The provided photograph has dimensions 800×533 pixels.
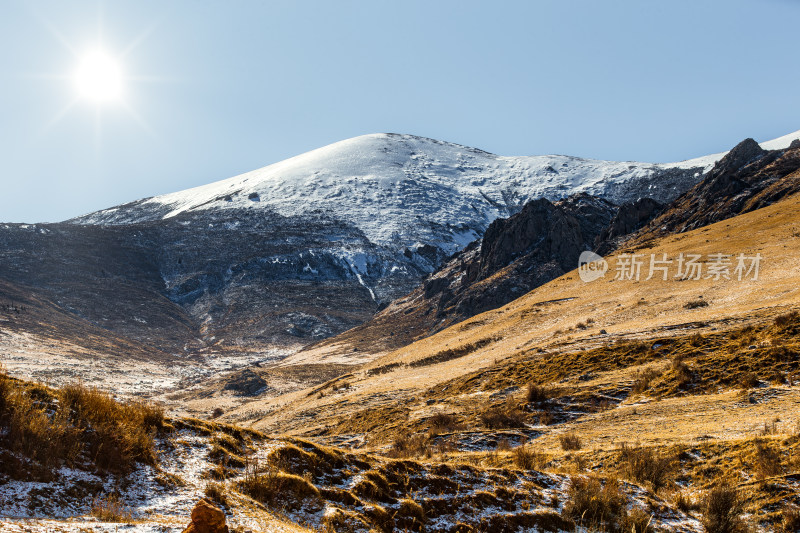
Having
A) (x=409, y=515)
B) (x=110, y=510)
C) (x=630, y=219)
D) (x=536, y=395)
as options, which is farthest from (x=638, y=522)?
(x=630, y=219)

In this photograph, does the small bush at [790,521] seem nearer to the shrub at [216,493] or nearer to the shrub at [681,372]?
the shrub at [216,493]

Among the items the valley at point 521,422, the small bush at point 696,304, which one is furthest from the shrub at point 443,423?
the small bush at point 696,304

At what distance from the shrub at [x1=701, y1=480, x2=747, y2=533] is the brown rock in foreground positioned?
20.1 ft

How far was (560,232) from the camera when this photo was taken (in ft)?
265

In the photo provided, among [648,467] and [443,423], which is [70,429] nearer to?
[648,467]

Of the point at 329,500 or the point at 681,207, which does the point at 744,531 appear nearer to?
the point at 329,500

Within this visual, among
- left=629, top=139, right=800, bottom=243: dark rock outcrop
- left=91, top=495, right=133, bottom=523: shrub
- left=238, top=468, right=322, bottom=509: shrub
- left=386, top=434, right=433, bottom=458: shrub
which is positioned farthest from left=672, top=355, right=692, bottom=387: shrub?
left=629, top=139, right=800, bottom=243: dark rock outcrop

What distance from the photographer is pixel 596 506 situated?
22.2 feet

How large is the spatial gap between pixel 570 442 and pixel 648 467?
240 cm

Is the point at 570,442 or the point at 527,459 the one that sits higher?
the point at 527,459

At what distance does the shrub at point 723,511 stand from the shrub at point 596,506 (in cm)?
111

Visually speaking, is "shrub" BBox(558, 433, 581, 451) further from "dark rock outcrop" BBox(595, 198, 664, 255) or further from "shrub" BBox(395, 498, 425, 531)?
"dark rock outcrop" BBox(595, 198, 664, 255)

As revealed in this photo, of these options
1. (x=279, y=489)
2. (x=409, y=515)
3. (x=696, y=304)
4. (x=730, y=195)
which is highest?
(x=730, y=195)

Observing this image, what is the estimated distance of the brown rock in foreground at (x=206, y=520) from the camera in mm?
4395
